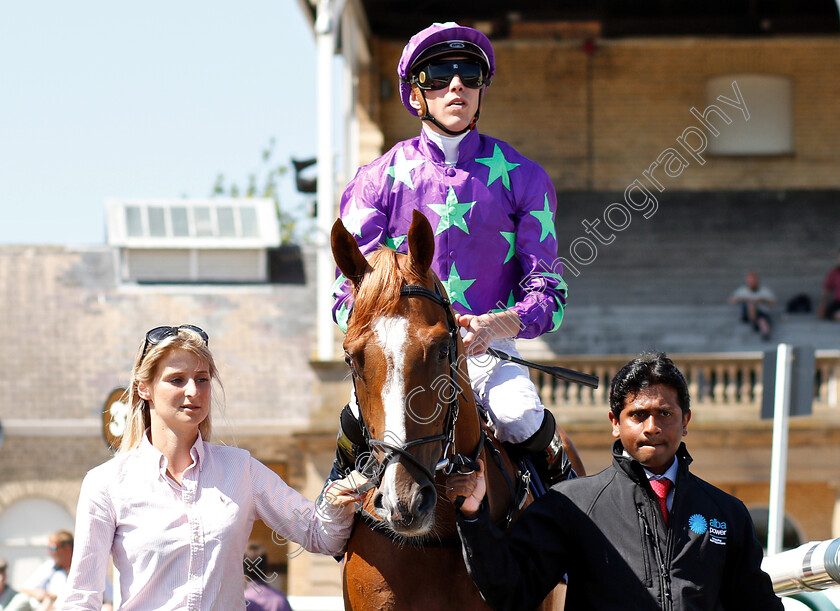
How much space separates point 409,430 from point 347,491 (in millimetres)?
488

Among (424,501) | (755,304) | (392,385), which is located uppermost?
(392,385)

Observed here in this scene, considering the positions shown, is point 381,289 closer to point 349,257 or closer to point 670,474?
point 349,257

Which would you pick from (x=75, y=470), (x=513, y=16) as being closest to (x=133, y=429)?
(x=75, y=470)

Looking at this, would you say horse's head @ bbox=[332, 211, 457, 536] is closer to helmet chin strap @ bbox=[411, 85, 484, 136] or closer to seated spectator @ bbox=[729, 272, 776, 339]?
helmet chin strap @ bbox=[411, 85, 484, 136]

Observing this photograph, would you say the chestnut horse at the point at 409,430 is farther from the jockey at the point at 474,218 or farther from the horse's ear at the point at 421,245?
the jockey at the point at 474,218

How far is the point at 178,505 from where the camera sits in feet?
10.6

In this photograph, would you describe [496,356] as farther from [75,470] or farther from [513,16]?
[513,16]

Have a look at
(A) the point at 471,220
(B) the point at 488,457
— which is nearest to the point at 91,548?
(B) the point at 488,457

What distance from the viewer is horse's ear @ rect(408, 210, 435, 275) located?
3.20 meters

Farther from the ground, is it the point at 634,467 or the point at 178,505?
the point at 634,467

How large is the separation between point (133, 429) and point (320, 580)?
47.5 feet

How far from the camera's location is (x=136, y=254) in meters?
20.6

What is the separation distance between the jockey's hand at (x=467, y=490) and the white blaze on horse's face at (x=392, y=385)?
270mm

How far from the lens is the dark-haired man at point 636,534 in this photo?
306 centimetres
